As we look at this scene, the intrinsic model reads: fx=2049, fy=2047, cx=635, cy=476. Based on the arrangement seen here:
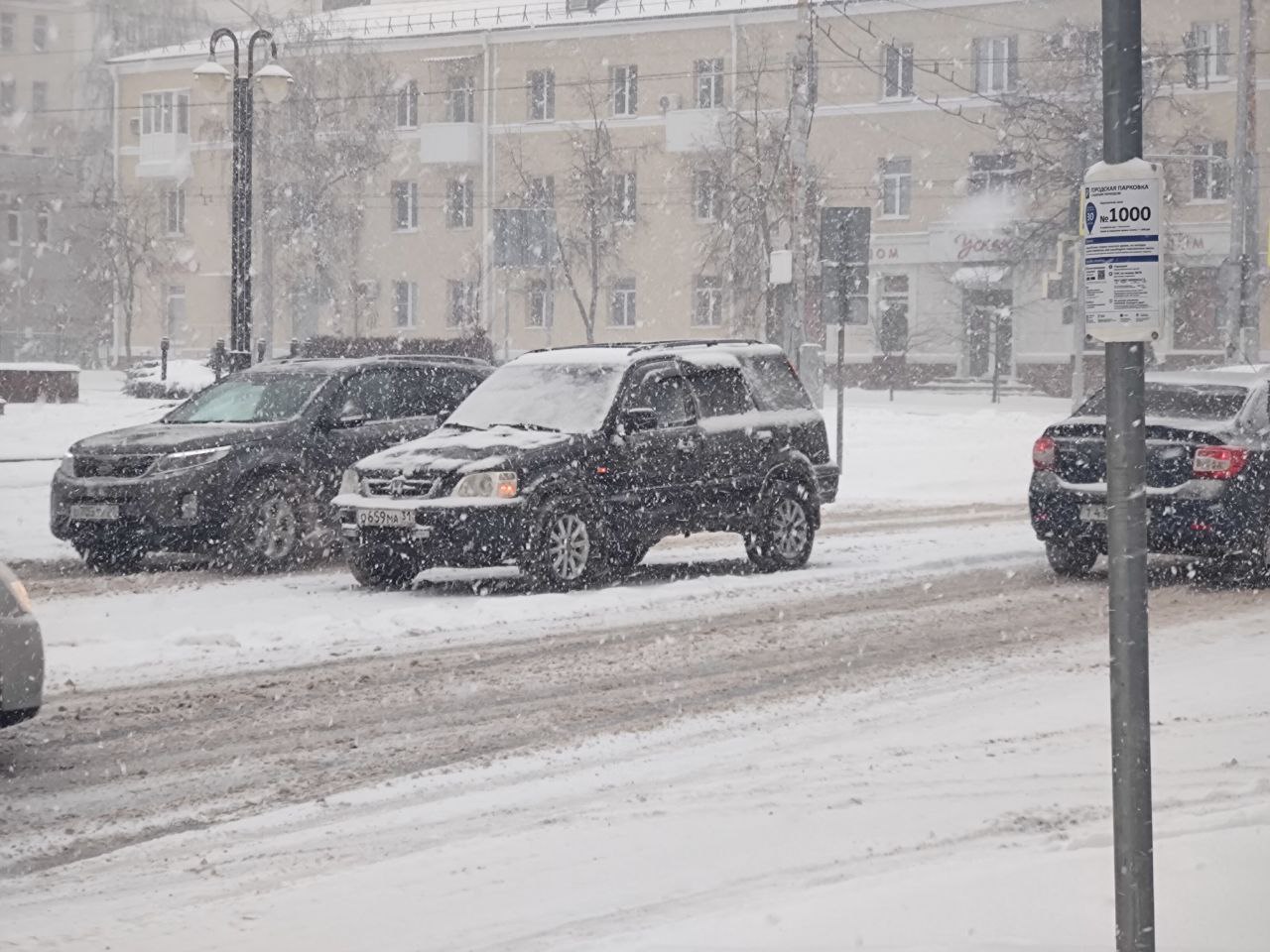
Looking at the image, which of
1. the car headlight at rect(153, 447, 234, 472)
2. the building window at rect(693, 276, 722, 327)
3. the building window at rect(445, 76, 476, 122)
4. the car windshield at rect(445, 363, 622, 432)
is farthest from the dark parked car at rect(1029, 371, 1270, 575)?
the building window at rect(445, 76, 476, 122)

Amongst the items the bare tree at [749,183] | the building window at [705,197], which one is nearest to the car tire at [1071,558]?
the bare tree at [749,183]

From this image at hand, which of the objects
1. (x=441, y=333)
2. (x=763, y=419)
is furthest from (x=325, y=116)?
(x=763, y=419)

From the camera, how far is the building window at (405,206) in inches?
2537

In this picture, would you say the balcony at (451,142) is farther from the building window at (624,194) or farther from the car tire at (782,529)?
the car tire at (782,529)

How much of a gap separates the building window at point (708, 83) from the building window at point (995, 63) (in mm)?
7616

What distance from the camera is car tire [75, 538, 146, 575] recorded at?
51.7 feet

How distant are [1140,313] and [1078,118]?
44499 millimetres

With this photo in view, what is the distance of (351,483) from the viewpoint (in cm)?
1453

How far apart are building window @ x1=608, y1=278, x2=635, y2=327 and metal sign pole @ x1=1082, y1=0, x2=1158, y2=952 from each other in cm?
5715

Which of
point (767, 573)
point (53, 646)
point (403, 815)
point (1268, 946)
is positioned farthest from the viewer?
point (767, 573)

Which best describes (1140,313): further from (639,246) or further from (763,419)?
(639,246)

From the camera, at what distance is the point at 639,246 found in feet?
201

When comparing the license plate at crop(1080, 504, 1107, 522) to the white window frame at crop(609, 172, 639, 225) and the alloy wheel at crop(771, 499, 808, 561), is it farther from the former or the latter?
the white window frame at crop(609, 172, 639, 225)

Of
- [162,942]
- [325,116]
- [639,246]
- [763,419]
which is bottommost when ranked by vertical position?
[162,942]
